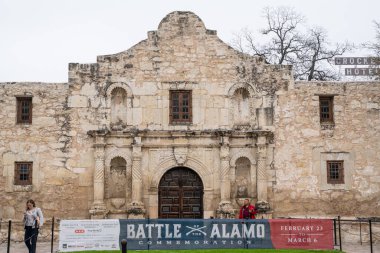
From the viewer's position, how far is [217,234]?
1633 centimetres

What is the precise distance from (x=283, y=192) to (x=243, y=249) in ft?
17.3

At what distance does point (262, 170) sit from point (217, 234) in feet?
16.7

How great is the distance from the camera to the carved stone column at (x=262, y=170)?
20.7m

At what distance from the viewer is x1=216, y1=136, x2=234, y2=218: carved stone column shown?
66.7 ft

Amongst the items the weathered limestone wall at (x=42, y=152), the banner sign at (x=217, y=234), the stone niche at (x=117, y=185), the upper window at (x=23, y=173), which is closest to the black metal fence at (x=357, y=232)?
the banner sign at (x=217, y=234)

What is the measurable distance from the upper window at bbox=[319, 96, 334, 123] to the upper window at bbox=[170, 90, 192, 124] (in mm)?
4963

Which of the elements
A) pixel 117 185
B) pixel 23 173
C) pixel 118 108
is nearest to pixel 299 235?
pixel 117 185

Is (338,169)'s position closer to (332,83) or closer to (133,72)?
(332,83)

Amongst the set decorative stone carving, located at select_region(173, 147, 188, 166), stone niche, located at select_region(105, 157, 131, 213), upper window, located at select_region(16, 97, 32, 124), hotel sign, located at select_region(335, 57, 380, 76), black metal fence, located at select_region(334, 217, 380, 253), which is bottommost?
black metal fence, located at select_region(334, 217, 380, 253)

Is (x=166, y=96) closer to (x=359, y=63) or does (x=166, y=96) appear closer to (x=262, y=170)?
(x=262, y=170)

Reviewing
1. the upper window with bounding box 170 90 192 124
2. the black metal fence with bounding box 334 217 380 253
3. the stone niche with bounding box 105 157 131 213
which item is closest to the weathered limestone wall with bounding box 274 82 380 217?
the black metal fence with bounding box 334 217 380 253

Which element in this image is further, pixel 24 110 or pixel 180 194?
pixel 24 110

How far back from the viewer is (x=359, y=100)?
2162 centimetres

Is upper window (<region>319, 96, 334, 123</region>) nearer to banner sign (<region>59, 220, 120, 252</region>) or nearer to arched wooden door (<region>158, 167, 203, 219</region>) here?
arched wooden door (<region>158, 167, 203, 219</region>)
